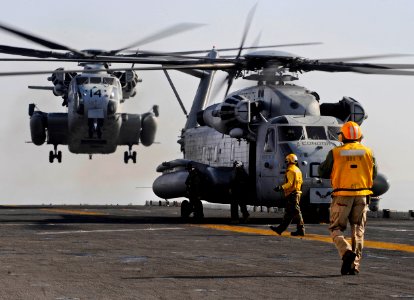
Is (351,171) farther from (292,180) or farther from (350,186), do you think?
(292,180)

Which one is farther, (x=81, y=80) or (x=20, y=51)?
(x=81, y=80)

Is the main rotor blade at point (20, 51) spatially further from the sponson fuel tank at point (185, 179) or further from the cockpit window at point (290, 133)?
the cockpit window at point (290, 133)

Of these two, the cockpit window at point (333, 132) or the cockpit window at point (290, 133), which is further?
the cockpit window at point (333, 132)

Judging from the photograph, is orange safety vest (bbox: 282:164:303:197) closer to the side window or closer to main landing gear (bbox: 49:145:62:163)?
the side window

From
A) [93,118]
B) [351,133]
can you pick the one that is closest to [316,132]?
[351,133]

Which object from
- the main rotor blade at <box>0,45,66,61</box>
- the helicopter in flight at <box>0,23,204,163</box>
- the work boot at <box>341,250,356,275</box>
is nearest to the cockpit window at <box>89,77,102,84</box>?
the helicopter in flight at <box>0,23,204,163</box>

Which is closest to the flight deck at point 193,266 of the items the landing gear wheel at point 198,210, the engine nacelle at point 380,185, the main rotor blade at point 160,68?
the main rotor blade at point 160,68

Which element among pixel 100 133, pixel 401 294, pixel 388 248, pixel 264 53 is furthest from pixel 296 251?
pixel 100 133

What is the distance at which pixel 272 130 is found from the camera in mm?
25609

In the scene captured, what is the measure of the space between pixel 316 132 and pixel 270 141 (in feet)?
4.57

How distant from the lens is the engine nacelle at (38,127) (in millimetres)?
50731

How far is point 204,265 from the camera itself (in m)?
12.4

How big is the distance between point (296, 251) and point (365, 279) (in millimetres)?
4674

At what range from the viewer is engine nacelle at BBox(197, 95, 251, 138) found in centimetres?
2620
